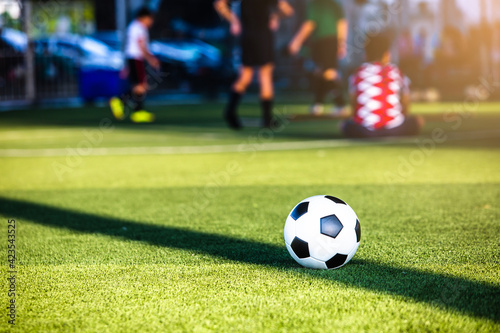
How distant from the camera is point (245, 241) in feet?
11.0

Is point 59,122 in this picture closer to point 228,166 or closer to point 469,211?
point 228,166

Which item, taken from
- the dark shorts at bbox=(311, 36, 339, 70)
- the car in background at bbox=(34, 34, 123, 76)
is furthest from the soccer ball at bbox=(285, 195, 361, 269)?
the car in background at bbox=(34, 34, 123, 76)

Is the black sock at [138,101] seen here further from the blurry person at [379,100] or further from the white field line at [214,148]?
the blurry person at [379,100]

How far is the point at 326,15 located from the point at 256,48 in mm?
2756

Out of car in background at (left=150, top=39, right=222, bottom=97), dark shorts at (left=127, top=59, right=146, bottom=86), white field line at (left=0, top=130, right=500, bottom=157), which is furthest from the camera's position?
car in background at (left=150, top=39, right=222, bottom=97)

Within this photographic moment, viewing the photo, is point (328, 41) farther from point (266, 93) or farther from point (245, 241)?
point (245, 241)

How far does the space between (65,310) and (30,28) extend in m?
17.0

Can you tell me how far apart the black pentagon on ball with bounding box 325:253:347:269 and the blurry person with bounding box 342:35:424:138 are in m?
5.10

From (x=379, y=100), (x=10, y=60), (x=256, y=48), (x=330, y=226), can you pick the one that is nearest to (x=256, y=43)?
(x=256, y=48)

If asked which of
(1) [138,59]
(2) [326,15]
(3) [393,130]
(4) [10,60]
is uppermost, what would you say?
(2) [326,15]

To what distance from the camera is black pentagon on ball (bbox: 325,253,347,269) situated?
2.74 meters

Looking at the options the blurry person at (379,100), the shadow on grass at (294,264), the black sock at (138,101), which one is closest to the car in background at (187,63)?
the black sock at (138,101)

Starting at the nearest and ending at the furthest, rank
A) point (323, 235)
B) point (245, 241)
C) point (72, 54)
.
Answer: point (323, 235)
point (245, 241)
point (72, 54)

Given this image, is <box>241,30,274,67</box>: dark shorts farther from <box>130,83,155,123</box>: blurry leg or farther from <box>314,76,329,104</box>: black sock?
<box>130,83,155,123</box>: blurry leg
